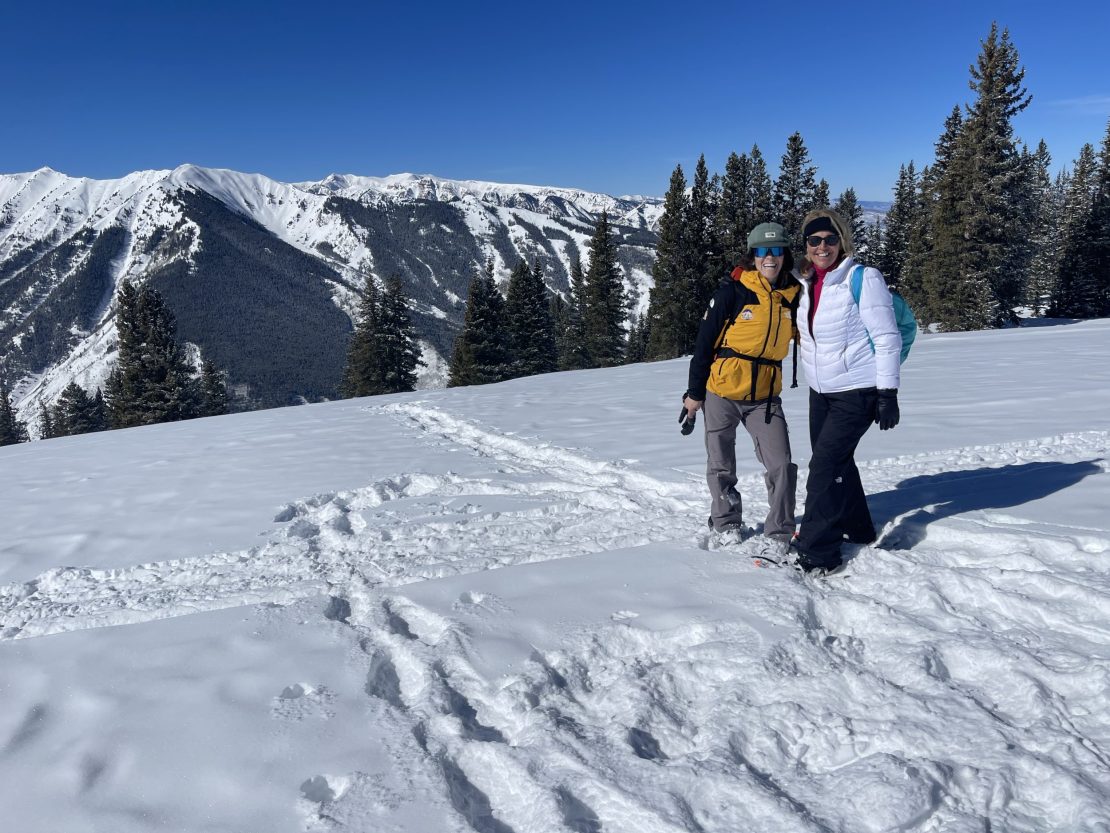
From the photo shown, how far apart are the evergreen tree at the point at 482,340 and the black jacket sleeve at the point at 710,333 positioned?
30.7 m

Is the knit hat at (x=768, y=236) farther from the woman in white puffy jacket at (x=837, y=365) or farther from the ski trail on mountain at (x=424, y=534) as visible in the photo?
the ski trail on mountain at (x=424, y=534)

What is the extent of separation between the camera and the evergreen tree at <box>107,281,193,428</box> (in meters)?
31.7

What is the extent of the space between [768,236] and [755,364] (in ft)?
2.75

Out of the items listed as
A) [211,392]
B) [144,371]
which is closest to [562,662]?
[144,371]

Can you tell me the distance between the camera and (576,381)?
1900 cm

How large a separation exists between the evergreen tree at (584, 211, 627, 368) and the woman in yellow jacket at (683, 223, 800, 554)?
1436 inches

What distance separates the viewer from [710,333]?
14.3 ft

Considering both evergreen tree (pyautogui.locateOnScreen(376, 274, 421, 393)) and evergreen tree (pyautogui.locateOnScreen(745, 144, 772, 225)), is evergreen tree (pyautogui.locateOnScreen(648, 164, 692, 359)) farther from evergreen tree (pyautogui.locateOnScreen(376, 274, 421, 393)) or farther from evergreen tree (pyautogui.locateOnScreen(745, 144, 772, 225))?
evergreen tree (pyautogui.locateOnScreen(376, 274, 421, 393))

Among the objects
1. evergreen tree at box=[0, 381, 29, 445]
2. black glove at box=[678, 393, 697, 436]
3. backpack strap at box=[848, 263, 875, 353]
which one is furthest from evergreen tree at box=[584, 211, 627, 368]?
evergreen tree at box=[0, 381, 29, 445]

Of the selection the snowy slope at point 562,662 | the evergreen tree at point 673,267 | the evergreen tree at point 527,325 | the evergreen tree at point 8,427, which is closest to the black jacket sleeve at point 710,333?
the snowy slope at point 562,662

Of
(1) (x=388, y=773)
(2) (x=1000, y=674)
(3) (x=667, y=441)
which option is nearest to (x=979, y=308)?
(3) (x=667, y=441)

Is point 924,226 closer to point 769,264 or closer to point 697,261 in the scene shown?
point 697,261

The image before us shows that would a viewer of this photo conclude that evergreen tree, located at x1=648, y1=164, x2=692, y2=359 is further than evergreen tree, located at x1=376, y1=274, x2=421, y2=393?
No

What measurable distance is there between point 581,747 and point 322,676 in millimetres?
1440
